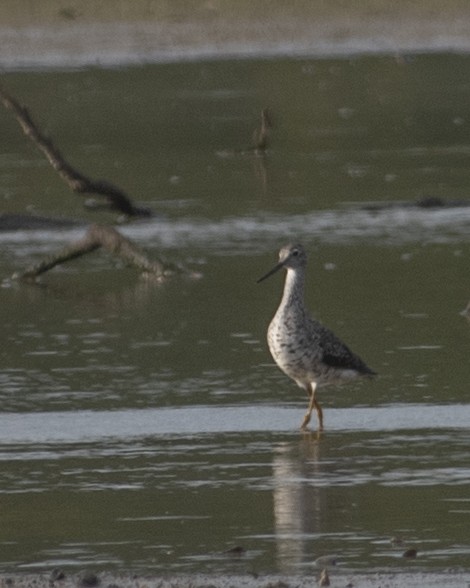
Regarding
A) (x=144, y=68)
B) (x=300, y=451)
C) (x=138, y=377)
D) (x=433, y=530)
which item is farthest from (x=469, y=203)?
(x=144, y=68)

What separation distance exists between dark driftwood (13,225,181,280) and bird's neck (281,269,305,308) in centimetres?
539

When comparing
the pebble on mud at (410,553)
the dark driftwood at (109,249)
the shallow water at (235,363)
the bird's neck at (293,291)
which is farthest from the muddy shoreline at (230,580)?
the dark driftwood at (109,249)

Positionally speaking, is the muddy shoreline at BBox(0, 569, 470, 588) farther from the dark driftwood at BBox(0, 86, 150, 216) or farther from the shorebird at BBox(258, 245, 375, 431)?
the dark driftwood at BBox(0, 86, 150, 216)

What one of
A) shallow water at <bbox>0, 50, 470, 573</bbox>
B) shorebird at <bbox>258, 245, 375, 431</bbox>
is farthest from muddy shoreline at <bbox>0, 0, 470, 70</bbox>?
shorebird at <bbox>258, 245, 375, 431</bbox>

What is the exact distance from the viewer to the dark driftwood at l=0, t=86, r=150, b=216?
1788 cm

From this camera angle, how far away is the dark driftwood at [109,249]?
17.5 meters

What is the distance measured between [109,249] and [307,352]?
6.25 m

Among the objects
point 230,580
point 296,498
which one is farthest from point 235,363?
point 230,580

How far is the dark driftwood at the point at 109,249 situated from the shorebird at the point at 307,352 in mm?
5602

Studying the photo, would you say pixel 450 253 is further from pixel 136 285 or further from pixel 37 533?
pixel 37 533

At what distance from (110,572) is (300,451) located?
2.73m

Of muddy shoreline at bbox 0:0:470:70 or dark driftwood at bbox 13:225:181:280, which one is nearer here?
dark driftwood at bbox 13:225:181:280

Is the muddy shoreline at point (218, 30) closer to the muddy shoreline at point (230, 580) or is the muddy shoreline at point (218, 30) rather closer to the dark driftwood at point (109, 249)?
the dark driftwood at point (109, 249)

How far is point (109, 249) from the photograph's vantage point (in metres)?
17.8
